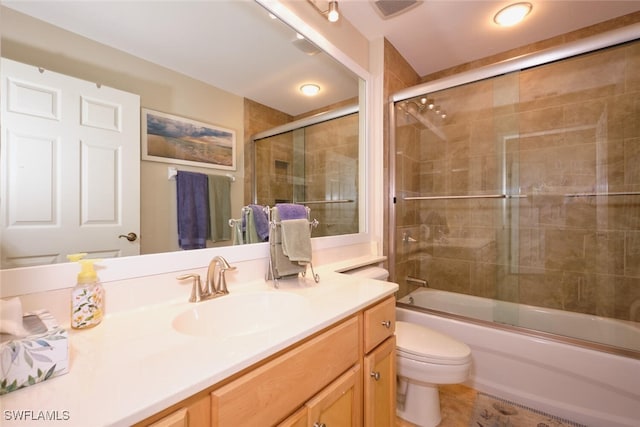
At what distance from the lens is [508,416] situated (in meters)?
1.41

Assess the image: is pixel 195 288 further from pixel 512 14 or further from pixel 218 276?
pixel 512 14

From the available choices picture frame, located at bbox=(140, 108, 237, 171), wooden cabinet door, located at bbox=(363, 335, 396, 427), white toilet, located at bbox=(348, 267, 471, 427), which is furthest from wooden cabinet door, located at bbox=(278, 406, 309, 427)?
picture frame, located at bbox=(140, 108, 237, 171)

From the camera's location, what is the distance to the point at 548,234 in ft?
6.55

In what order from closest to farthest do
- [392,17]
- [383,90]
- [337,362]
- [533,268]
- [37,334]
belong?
[37,334] < [337,362] < [392,17] < [383,90] < [533,268]

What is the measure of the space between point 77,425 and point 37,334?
249 mm

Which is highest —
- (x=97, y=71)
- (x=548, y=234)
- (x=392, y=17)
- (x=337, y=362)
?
(x=392, y=17)

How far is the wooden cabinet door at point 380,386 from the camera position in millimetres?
937

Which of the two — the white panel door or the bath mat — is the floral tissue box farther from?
the bath mat

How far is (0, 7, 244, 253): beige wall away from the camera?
71cm

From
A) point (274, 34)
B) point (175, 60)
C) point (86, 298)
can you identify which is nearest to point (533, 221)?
point (274, 34)

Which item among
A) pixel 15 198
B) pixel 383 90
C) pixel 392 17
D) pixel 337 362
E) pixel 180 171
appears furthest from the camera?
pixel 383 90

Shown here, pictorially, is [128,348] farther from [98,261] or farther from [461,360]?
[461,360]

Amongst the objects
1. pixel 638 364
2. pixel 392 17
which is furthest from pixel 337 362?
pixel 392 17

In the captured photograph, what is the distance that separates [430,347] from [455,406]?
1.65 feet
